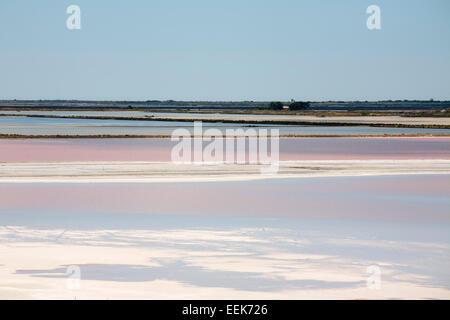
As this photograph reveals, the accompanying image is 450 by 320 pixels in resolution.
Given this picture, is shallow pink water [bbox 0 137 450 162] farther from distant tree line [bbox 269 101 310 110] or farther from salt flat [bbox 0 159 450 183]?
distant tree line [bbox 269 101 310 110]

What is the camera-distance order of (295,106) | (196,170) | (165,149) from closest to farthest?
(196,170) < (165,149) < (295,106)

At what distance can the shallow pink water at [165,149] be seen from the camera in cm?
2469

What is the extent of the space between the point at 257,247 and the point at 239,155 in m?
15.2

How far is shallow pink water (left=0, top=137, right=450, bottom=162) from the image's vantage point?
81.0ft

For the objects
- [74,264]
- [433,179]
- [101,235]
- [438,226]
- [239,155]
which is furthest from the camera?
[239,155]

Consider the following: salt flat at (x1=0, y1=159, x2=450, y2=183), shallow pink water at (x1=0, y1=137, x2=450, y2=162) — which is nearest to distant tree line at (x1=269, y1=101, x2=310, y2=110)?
shallow pink water at (x1=0, y1=137, x2=450, y2=162)

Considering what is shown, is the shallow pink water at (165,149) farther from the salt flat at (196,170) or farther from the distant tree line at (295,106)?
the distant tree line at (295,106)

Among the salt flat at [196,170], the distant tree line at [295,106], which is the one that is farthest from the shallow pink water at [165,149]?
the distant tree line at [295,106]

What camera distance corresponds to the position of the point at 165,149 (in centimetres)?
2862

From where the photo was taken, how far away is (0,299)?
25.2 feet

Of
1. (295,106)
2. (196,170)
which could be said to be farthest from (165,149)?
(295,106)

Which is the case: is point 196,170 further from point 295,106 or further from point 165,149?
point 295,106
